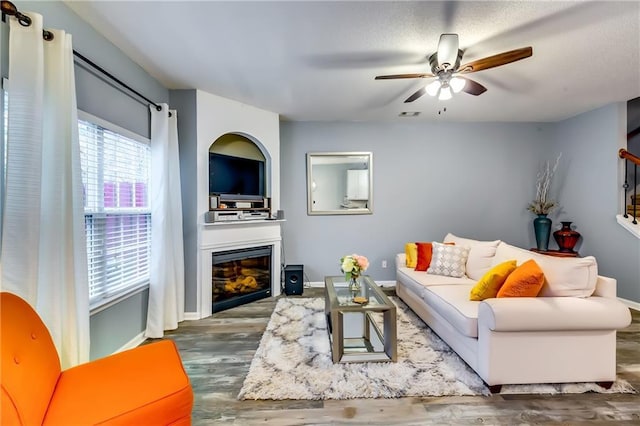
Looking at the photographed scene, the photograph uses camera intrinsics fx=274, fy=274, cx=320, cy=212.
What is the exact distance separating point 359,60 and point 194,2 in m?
1.35

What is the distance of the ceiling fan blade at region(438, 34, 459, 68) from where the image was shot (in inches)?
74.9

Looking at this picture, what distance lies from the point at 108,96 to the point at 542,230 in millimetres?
5546

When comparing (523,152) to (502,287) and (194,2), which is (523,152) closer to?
(502,287)

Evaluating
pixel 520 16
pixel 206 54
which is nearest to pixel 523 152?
pixel 520 16

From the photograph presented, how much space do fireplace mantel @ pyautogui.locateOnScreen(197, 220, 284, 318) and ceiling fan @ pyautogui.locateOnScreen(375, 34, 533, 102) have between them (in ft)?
8.15

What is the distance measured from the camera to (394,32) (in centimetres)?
206

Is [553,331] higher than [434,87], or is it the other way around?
[434,87]

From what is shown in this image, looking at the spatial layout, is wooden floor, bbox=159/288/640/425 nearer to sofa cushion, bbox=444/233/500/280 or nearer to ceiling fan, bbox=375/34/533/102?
sofa cushion, bbox=444/233/500/280

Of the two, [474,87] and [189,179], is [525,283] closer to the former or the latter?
[474,87]

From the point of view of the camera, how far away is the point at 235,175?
3.59 metres

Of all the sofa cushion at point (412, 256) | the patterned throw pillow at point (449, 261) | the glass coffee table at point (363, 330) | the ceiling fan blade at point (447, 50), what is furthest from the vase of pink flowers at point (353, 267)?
the ceiling fan blade at point (447, 50)

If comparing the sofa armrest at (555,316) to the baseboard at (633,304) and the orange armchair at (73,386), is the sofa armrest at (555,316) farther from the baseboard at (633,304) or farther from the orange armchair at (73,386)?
the baseboard at (633,304)

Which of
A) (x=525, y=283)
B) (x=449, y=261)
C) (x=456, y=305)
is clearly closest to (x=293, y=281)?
(x=449, y=261)

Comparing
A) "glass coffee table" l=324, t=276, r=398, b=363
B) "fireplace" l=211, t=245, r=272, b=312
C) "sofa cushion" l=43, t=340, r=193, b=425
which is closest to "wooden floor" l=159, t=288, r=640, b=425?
"glass coffee table" l=324, t=276, r=398, b=363
